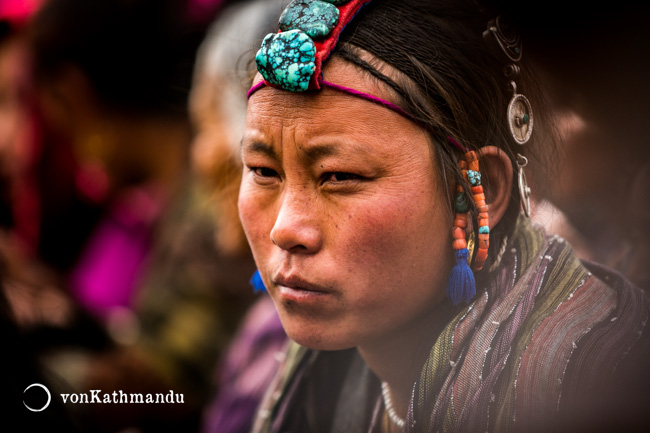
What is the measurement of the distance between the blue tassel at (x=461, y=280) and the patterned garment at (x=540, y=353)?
0.20 ft

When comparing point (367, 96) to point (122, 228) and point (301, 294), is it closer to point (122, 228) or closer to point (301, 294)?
point (301, 294)

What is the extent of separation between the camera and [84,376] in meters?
2.25

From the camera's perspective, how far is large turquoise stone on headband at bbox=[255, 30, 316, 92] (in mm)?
1024

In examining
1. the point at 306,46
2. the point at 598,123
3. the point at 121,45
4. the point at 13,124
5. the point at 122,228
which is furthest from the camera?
the point at 122,228

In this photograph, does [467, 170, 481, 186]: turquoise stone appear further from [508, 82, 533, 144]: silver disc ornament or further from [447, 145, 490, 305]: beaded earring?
[508, 82, 533, 144]: silver disc ornament

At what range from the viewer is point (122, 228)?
11.0 ft

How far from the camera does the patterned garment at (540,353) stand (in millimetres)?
1029

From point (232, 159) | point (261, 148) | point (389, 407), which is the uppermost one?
point (261, 148)

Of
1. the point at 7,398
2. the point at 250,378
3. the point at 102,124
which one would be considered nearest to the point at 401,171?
the point at 250,378

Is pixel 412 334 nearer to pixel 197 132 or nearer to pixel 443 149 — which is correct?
pixel 443 149

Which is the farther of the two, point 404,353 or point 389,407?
point 389,407

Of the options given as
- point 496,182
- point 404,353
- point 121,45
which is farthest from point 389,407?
point 121,45

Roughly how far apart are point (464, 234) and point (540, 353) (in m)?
0.23

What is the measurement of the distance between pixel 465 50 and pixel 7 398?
1.40 metres
